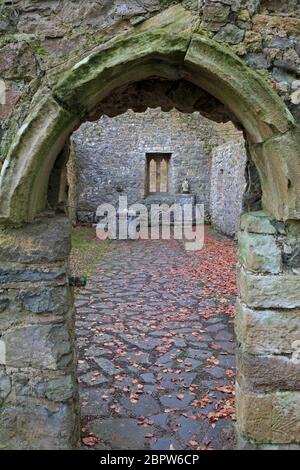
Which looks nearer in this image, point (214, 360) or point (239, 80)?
point (239, 80)

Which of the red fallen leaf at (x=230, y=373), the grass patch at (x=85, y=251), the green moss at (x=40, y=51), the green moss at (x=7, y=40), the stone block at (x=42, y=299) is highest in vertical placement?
the green moss at (x=7, y=40)

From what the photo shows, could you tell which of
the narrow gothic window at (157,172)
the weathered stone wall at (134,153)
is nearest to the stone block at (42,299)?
the weathered stone wall at (134,153)

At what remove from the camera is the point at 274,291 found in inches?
103

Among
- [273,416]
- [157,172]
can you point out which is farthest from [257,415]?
[157,172]

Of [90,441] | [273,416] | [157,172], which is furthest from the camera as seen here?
[157,172]

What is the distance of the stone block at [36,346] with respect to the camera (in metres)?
2.56

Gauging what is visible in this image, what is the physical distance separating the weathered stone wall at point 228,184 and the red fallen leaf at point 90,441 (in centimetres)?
848

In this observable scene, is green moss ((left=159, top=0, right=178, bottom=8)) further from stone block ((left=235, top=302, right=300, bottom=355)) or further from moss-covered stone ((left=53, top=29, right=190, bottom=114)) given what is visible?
stone block ((left=235, top=302, right=300, bottom=355))

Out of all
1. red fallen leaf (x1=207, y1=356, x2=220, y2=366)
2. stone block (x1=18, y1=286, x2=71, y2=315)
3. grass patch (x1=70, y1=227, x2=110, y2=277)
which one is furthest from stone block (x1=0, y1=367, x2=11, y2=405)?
grass patch (x1=70, y1=227, x2=110, y2=277)

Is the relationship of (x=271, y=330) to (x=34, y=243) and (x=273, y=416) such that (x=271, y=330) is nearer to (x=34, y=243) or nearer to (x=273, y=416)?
(x=273, y=416)

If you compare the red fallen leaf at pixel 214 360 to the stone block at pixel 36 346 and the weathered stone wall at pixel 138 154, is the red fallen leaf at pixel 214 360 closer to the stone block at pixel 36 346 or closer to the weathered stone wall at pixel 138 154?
the stone block at pixel 36 346

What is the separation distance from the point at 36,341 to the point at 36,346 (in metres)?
0.03

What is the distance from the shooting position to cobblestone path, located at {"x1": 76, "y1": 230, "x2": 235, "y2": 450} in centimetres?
324
